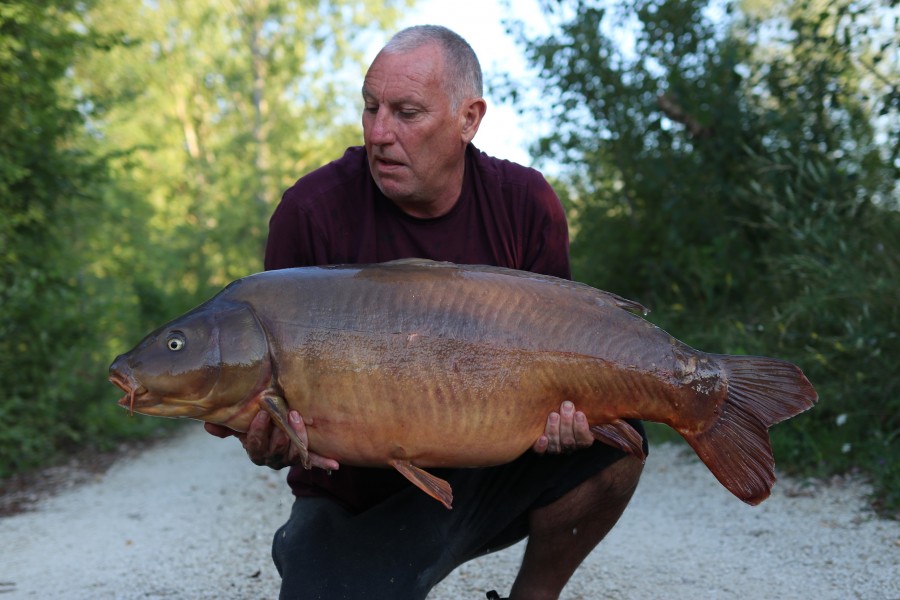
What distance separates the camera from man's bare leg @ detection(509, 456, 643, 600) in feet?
9.00

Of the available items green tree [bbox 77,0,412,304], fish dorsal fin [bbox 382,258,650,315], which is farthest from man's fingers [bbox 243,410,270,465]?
green tree [bbox 77,0,412,304]

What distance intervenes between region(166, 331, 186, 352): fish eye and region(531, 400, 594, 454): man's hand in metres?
0.90

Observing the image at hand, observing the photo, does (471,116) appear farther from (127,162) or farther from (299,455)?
(127,162)

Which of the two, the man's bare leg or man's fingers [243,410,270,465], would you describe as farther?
the man's bare leg

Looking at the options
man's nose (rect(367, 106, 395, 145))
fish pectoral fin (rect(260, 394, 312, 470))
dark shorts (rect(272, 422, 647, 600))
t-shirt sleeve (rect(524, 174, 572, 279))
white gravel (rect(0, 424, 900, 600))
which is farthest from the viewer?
white gravel (rect(0, 424, 900, 600))

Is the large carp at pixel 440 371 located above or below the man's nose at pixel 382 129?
below

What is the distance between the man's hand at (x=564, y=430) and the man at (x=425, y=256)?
137mm

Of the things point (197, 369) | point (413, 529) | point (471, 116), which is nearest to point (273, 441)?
point (197, 369)

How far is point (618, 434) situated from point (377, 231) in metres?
0.91

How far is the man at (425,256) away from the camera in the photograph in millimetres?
2641

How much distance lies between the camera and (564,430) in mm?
2396

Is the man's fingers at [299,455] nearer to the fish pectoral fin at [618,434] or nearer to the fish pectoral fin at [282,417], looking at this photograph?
the fish pectoral fin at [282,417]

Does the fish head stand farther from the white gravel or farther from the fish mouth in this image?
the white gravel

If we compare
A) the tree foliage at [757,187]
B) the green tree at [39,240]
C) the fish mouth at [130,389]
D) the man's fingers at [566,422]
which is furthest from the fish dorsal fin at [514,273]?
the green tree at [39,240]
